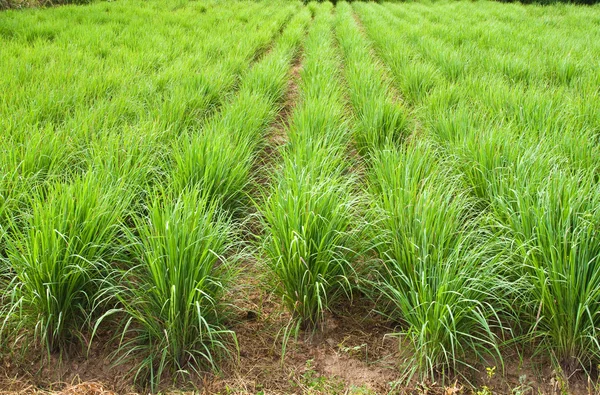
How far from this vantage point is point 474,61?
501 cm

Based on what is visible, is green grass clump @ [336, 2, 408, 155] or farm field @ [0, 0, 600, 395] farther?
green grass clump @ [336, 2, 408, 155]

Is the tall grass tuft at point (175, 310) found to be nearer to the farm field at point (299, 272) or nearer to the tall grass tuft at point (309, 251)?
the farm field at point (299, 272)

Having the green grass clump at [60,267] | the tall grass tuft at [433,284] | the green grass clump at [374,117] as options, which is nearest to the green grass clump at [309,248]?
the tall grass tuft at [433,284]

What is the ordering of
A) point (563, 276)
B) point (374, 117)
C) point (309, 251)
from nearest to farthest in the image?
1. point (563, 276)
2. point (309, 251)
3. point (374, 117)

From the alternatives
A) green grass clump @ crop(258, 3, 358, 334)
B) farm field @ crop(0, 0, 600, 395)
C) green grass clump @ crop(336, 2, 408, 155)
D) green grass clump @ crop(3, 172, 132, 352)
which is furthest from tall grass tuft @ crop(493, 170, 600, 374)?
green grass clump @ crop(3, 172, 132, 352)

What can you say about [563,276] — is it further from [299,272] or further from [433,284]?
[299,272]

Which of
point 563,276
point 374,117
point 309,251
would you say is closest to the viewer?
point 563,276

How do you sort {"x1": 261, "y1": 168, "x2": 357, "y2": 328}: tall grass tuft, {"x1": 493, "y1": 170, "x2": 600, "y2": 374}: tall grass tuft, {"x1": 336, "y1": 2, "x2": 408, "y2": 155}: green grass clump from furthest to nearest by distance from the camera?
{"x1": 336, "y1": 2, "x2": 408, "y2": 155}: green grass clump < {"x1": 261, "y1": 168, "x2": 357, "y2": 328}: tall grass tuft < {"x1": 493, "y1": 170, "x2": 600, "y2": 374}: tall grass tuft

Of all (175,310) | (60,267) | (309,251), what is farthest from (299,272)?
(60,267)

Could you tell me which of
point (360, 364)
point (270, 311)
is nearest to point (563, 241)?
point (360, 364)

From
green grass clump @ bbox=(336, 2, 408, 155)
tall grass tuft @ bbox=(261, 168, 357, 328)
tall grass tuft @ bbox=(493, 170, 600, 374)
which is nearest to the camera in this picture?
tall grass tuft @ bbox=(493, 170, 600, 374)

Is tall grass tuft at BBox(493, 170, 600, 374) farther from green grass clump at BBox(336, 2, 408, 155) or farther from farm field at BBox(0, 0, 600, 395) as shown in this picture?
green grass clump at BBox(336, 2, 408, 155)

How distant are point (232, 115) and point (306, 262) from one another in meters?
1.67

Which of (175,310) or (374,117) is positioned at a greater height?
(374,117)
